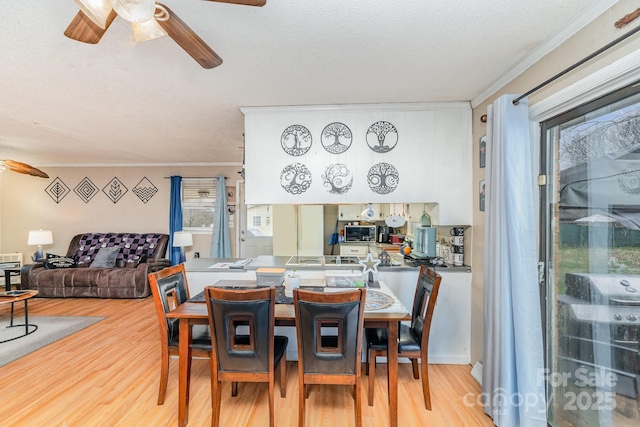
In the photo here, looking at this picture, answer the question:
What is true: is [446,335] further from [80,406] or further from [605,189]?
[80,406]

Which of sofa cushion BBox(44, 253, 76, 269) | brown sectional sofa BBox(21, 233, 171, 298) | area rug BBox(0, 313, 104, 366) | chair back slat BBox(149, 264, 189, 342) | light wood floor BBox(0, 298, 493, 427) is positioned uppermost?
chair back slat BBox(149, 264, 189, 342)

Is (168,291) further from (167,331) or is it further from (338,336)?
(338,336)

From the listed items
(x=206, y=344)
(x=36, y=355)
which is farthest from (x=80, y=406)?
(x=36, y=355)

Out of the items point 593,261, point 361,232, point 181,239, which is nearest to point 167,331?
point 593,261

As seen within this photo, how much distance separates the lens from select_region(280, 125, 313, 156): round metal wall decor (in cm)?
290

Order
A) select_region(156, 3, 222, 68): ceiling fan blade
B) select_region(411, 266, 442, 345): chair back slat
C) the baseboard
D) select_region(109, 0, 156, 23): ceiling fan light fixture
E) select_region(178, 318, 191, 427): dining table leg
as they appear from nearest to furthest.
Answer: select_region(109, 0, 156, 23): ceiling fan light fixture → select_region(156, 3, 222, 68): ceiling fan blade → select_region(178, 318, 191, 427): dining table leg → select_region(411, 266, 442, 345): chair back slat → the baseboard

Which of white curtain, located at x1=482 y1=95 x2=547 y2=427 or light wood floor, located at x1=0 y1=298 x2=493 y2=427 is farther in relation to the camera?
light wood floor, located at x1=0 y1=298 x2=493 y2=427

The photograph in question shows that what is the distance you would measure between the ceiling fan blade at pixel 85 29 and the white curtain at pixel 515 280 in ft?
7.03

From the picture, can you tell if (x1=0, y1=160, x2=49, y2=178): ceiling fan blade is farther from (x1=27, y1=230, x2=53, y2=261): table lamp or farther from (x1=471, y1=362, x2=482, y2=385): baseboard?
(x1=471, y1=362, x2=482, y2=385): baseboard

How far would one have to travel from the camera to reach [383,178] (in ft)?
9.41

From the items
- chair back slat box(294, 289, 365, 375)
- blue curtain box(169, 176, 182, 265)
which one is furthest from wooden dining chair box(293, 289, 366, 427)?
blue curtain box(169, 176, 182, 265)

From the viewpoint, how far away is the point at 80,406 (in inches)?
83.4

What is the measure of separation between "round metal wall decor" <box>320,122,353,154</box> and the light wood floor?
6.87 feet

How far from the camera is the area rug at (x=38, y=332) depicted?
115 inches
